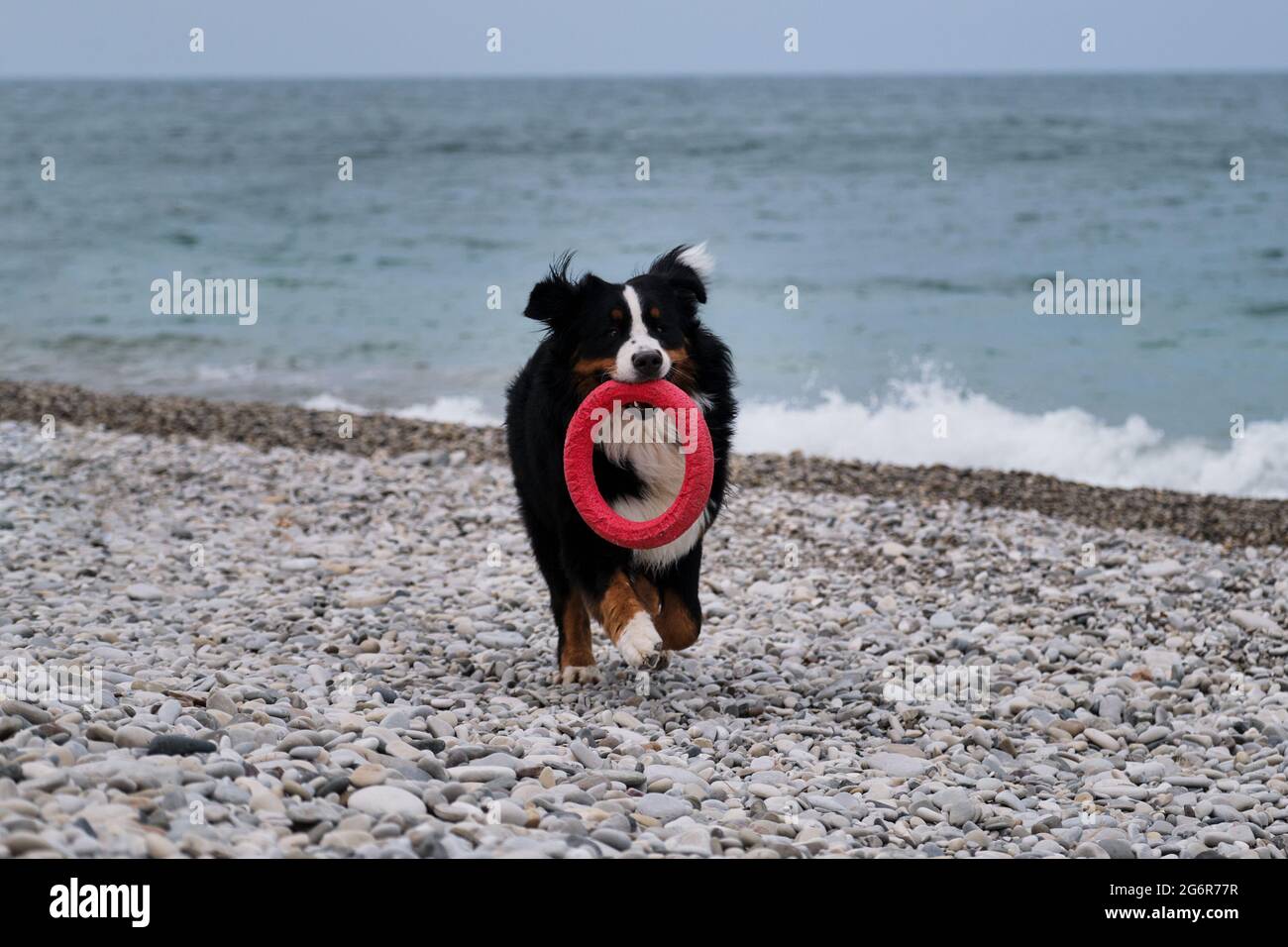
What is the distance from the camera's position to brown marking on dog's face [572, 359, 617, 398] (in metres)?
4.68

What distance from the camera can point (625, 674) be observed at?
5.34 meters

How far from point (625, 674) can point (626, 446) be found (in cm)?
104

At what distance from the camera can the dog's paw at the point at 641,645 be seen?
4578 mm

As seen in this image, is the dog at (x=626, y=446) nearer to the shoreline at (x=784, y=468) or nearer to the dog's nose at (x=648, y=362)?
the dog's nose at (x=648, y=362)

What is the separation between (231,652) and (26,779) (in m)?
2.37

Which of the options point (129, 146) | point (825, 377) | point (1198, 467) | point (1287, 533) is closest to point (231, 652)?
point (1287, 533)

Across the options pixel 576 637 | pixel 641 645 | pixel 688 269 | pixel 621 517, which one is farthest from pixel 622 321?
pixel 576 637

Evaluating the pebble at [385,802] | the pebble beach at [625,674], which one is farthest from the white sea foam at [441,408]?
the pebble at [385,802]

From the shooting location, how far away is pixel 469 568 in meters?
7.23

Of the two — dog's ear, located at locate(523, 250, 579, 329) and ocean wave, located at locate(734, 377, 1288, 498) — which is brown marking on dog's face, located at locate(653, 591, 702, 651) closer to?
dog's ear, located at locate(523, 250, 579, 329)

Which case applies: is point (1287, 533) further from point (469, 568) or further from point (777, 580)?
point (469, 568)

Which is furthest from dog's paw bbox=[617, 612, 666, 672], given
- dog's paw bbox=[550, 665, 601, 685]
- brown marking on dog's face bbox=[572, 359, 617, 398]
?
brown marking on dog's face bbox=[572, 359, 617, 398]

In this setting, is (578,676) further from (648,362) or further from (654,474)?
(648,362)

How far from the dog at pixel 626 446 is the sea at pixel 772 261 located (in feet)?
17.6
